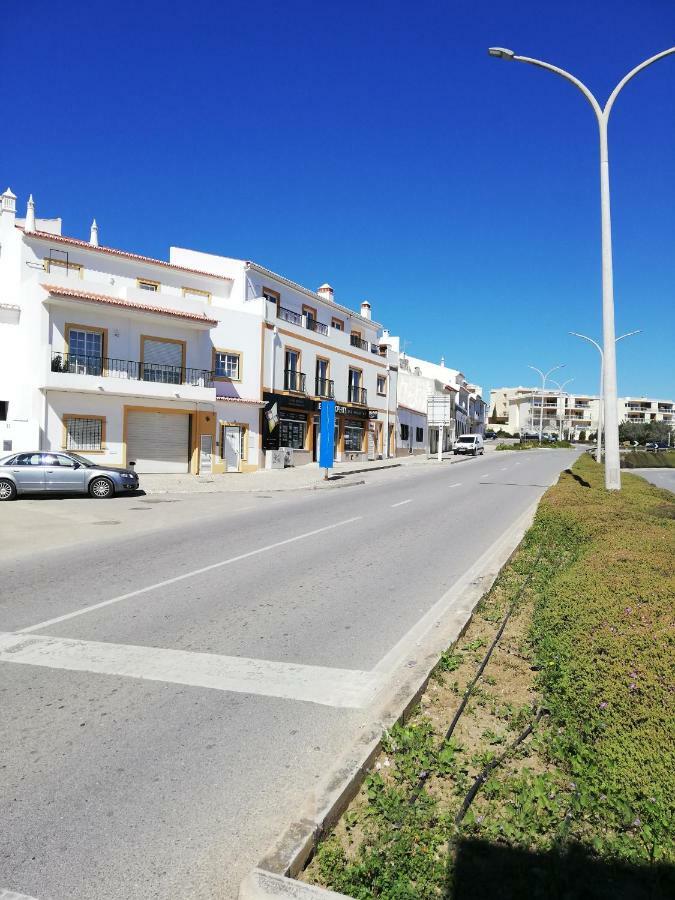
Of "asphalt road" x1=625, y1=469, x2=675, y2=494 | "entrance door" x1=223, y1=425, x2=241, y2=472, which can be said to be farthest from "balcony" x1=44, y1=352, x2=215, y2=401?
"asphalt road" x1=625, y1=469, x2=675, y2=494

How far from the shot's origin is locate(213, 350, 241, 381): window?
28.5m

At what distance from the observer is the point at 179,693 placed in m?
4.67

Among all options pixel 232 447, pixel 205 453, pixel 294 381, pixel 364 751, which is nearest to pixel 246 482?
pixel 205 453

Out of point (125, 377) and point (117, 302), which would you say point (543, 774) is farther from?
point (125, 377)

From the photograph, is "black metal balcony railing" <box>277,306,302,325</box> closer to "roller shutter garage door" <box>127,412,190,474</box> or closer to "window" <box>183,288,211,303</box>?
"window" <box>183,288,211,303</box>

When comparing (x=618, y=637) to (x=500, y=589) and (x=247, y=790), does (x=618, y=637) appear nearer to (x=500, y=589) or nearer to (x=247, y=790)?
(x=247, y=790)

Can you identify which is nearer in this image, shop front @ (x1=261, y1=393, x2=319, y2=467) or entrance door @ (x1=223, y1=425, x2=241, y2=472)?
entrance door @ (x1=223, y1=425, x2=241, y2=472)

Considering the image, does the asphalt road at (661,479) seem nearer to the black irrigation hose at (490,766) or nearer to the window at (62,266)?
the black irrigation hose at (490,766)

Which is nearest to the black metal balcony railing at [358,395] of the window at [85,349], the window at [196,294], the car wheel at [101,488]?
the window at [196,294]

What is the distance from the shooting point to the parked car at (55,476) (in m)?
17.5

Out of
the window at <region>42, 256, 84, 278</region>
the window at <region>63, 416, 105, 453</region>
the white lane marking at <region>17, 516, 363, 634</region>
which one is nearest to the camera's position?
the white lane marking at <region>17, 516, 363, 634</region>

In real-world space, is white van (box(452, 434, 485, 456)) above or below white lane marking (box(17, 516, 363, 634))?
above

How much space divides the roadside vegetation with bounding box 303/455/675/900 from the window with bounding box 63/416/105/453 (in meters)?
21.7

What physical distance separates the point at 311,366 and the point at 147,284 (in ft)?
35.7
